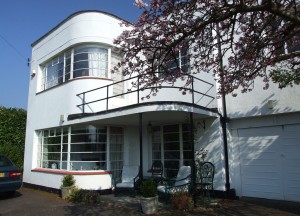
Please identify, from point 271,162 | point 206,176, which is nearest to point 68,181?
point 206,176

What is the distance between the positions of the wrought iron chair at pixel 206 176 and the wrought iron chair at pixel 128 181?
224 centimetres

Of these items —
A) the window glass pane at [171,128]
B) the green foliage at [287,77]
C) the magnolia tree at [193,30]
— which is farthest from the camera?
the window glass pane at [171,128]

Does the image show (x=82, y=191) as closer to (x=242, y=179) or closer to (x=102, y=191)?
(x=102, y=191)

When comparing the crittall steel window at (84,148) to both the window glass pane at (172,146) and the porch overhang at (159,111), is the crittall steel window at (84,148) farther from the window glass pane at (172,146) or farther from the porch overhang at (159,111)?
the window glass pane at (172,146)

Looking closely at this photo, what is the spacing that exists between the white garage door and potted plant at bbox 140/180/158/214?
340 cm

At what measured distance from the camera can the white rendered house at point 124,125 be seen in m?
9.12

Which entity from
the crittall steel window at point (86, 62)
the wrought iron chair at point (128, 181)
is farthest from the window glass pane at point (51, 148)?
the wrought iron chair at point (128, 181)

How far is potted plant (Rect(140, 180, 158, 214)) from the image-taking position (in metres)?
8.02

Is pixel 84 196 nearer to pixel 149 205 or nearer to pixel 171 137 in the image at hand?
pixel 149 205

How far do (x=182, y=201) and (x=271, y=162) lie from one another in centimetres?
324

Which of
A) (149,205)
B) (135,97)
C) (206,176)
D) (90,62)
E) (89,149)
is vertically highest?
(90,62)

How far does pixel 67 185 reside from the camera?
1081 cm

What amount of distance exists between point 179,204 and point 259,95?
168 inches

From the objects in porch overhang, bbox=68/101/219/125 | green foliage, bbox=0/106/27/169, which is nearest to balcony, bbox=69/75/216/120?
porch overhang, bbox=68/101/219/125
